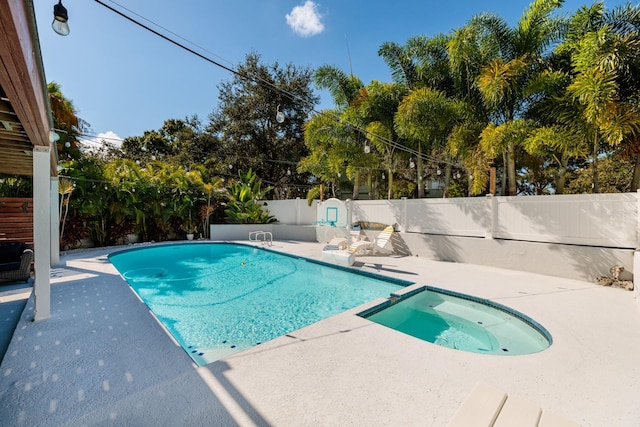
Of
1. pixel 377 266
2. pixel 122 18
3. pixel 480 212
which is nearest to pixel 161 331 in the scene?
pixel 122 18

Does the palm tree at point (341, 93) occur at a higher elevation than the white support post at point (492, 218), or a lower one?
higher

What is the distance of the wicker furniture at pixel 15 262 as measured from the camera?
619 centimetres

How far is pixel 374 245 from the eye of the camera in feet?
34.8

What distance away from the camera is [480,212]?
8875mm

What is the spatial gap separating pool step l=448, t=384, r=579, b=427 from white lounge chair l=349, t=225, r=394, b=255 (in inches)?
315

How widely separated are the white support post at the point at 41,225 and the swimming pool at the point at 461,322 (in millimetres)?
5174

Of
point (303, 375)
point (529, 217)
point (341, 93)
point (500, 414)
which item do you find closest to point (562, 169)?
point (529, 217)

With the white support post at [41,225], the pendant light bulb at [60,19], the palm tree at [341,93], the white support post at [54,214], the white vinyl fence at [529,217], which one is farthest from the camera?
the palm tree at [341,93]

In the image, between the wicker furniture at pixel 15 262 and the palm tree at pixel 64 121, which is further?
the palm tree at pixel 64 121

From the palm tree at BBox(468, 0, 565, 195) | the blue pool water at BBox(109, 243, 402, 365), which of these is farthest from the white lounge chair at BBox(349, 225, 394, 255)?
the palm tree at BBox(468, 0, 565, 195)

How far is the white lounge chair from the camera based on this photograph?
10.4 metres

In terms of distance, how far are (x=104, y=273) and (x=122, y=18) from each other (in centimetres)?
676

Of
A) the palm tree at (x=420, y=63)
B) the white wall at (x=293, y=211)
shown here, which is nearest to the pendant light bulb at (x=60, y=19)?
the palm tree at (x=420, y=63)

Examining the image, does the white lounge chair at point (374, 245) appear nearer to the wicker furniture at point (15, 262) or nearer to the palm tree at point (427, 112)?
the palm tree at point (427, 112)
